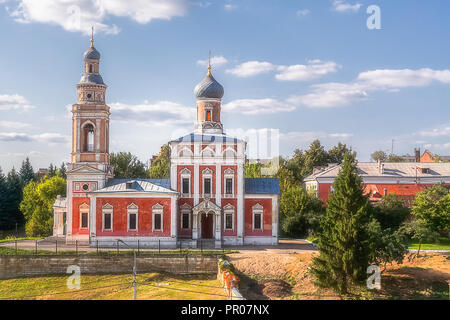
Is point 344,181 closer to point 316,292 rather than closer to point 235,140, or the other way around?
point 316,292

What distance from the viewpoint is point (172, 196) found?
3500 cm

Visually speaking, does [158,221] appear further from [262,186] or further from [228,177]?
[262,186]

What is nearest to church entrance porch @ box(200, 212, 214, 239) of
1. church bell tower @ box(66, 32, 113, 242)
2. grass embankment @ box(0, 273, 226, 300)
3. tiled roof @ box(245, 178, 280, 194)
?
tiled roof @ box(245, 178, 280, 194)

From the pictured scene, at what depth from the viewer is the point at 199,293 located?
2553 cm

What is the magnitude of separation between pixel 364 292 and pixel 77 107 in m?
26.0

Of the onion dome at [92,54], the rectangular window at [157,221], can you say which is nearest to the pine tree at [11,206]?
the onion dome at [92,54]

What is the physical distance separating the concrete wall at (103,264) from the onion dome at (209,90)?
14906mm

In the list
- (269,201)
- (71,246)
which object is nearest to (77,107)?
(71,246)

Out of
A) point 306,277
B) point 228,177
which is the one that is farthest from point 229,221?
point 306,277

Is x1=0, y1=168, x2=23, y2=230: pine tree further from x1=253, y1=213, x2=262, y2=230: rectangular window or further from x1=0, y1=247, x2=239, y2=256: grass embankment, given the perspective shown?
x1=253, y1=213, x2=262, y2=230: rectangular window

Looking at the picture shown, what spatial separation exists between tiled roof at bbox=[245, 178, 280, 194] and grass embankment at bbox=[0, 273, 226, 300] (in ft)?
29.3

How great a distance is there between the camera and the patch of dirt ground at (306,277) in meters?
23.7

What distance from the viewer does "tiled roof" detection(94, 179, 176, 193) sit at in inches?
1395

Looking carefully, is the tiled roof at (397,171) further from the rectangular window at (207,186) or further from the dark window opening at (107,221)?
the dark window opening at (107,221)
